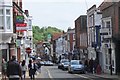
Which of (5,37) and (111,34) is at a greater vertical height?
(111,34)

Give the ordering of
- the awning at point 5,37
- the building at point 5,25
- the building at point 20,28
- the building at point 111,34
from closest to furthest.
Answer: the building at point 20,28
the awning at point 5,37
the building at point 5,25
the building at point 111,34

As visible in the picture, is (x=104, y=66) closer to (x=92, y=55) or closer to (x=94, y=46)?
(x=94, y=46)

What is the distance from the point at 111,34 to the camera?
4703cm

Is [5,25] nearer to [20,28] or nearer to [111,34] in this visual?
[20,28]

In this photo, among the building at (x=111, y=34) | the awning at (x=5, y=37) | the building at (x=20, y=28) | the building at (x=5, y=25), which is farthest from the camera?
the building at (x=111, y=34)

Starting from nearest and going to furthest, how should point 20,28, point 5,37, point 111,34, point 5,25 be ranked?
point 20,28 < point 5,25 < point 5,37 < point 111,34

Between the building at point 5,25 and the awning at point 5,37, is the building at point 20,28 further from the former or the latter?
the awning at point 5,37

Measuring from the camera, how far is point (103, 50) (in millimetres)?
53375

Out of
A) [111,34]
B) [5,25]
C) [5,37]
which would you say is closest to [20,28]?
[5,25]

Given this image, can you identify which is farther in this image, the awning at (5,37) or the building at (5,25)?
the building at (5,25)

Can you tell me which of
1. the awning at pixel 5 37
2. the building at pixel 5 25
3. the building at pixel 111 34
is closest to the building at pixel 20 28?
the building at pixel 5 25

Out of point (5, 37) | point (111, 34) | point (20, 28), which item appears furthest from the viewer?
point (111, 34)

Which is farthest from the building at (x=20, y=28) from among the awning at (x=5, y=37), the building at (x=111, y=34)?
the building at (x=111, y=34)

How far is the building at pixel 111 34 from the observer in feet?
146
